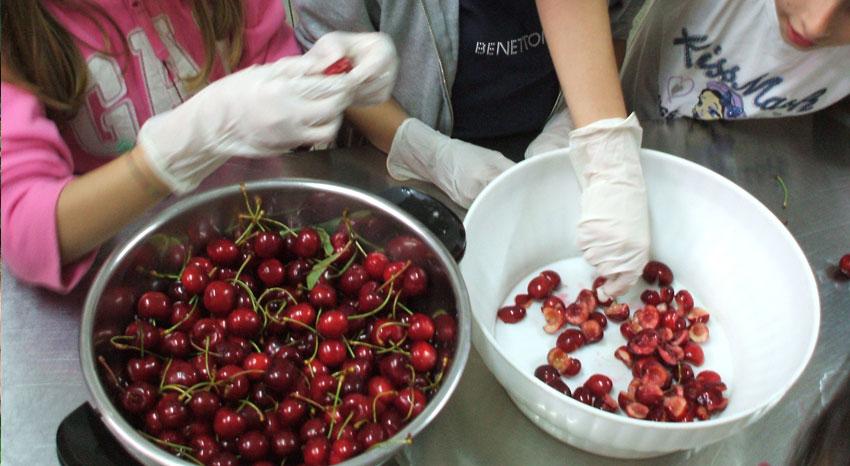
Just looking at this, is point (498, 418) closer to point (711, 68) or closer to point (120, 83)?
point (120, 83)

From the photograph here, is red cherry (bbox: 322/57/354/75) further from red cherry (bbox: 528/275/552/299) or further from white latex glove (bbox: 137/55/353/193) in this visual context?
red cherry (bbox: 528/275/552/299)

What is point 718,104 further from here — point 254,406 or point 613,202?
point 254,406

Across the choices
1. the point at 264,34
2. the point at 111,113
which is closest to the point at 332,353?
the point at 111,113

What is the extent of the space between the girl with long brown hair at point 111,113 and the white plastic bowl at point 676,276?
12.6 inches

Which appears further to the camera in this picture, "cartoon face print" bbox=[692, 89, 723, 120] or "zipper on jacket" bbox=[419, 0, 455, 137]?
"cartoon face print" bbox=[692, 89, 723, 120]

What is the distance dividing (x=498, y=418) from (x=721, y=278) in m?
0.49

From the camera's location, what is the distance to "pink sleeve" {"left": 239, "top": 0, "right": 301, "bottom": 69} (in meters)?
1.14

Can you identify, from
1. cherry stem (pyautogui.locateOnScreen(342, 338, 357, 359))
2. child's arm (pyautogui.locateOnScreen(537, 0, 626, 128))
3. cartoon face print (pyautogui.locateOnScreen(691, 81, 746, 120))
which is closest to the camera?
cherry stem (pyautogui.locateOnScreen(342, 338, 357, 359))

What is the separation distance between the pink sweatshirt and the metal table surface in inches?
3.7

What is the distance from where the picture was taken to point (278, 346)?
0.81m

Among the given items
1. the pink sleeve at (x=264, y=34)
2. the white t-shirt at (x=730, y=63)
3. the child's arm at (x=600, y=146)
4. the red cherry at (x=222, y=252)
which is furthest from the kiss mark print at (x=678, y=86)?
the red cherry at (x=222, y=252)

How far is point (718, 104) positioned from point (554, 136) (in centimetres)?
40

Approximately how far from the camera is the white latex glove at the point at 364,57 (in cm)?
93

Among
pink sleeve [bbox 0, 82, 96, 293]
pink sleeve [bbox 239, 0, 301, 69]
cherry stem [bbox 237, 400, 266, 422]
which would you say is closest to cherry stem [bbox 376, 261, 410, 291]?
cherry stem [bbox 237, 400, 266, 422]
